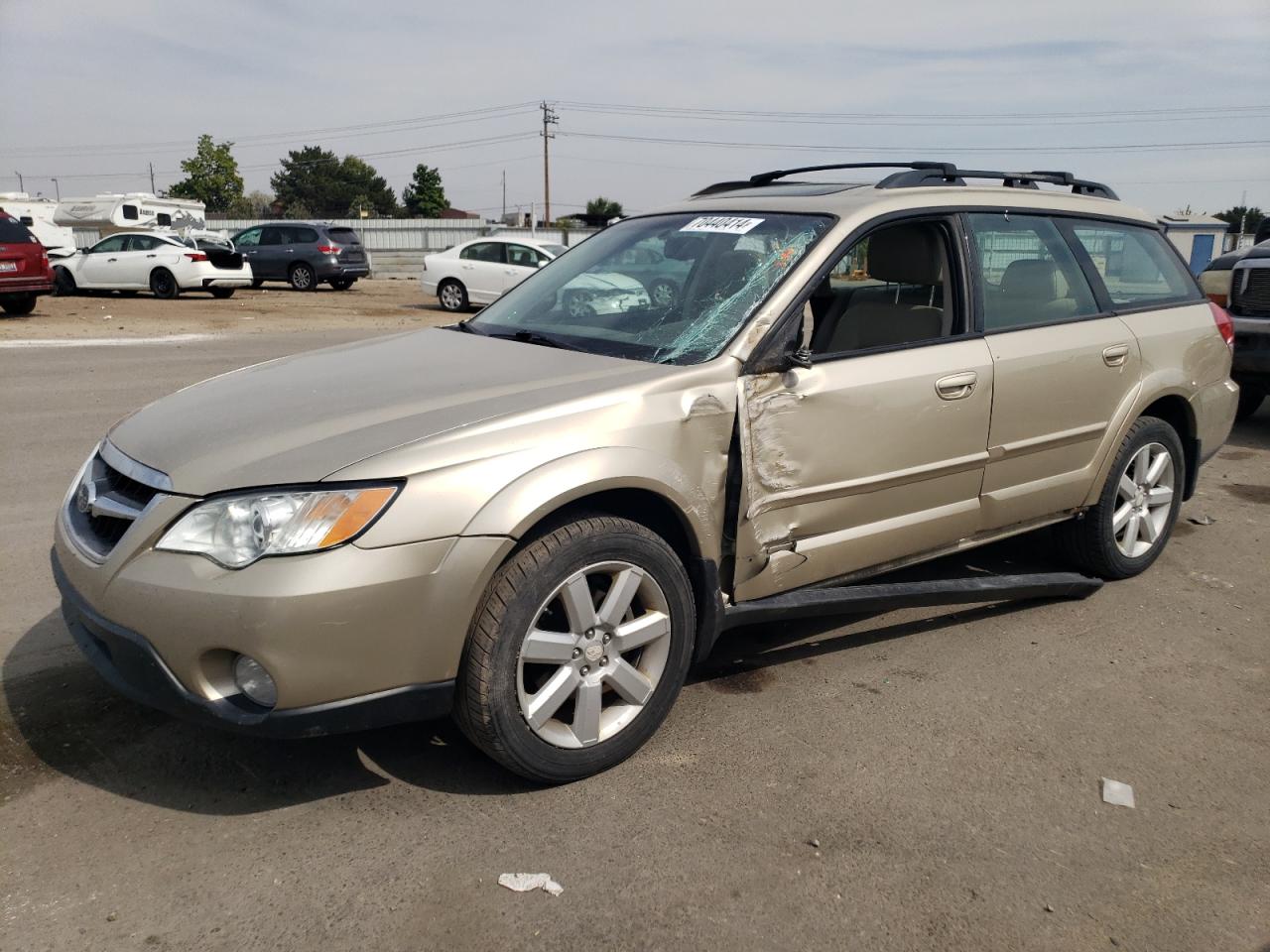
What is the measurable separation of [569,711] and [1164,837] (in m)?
1.69

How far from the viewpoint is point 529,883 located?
2631 millimetres

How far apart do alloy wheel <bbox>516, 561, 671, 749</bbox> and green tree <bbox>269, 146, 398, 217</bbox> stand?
11172 cm

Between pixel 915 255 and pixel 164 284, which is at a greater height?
pixel 915 255

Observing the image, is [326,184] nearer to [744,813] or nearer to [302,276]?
[302,276]

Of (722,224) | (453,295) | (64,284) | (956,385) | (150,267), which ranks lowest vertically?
(453,295)

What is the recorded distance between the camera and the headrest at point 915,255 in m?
4.06

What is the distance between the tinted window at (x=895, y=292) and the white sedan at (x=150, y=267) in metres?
19.8

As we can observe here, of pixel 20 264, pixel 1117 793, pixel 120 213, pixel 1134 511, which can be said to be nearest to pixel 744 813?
pixel 1117 793

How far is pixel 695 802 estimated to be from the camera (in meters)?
3.01

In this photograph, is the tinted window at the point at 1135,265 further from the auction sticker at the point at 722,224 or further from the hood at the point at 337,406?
the hood at the point at 337,406

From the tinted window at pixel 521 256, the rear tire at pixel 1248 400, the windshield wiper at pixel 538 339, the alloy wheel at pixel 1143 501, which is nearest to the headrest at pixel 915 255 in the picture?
the windshield wiper at pixel 538 339

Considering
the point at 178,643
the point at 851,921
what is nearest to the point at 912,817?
the point at 851,921

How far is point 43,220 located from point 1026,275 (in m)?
29.4

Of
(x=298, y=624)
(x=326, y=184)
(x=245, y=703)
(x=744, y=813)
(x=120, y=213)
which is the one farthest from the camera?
(x=326, y=184)
